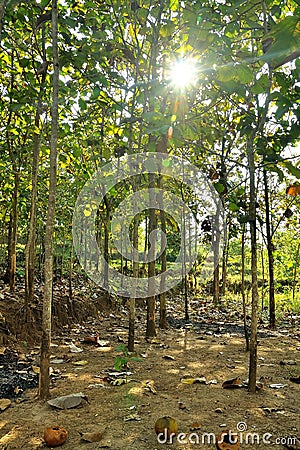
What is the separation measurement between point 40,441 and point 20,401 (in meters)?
0.86

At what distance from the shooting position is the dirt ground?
2645 millimetres

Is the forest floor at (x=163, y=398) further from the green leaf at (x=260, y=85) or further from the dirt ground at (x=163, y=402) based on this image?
the green leaf at (x=260, y=85)

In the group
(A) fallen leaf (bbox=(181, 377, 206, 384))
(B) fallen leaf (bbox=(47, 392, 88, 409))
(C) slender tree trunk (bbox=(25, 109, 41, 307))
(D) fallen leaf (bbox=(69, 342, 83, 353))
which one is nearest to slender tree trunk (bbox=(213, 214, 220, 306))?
(C) slender tree trunk (bbox=(25, 109, 41, 307))

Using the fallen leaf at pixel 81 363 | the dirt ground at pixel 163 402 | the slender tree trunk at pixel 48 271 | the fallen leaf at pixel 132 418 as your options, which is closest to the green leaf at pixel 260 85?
the slender tree trunk at pixel 48 271

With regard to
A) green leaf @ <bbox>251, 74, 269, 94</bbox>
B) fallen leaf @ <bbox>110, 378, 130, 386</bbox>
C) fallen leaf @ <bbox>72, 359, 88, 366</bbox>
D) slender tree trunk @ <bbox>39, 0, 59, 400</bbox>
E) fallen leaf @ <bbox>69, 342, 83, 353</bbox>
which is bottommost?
fallen leaf @ <bbox>69, 342, 83, 353</bbox>

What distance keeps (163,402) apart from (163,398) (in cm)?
12

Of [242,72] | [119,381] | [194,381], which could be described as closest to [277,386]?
[194,381]

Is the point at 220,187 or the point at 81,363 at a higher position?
the point at 220,187

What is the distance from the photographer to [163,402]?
334 centimetres

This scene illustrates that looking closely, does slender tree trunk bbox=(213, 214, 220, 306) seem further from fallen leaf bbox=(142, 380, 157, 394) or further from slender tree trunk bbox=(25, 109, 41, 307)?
fallen leaf bbox=(142, 380, 157, 394)

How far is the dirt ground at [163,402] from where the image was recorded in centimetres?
264

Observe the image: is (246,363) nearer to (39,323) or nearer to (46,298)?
(46,298)

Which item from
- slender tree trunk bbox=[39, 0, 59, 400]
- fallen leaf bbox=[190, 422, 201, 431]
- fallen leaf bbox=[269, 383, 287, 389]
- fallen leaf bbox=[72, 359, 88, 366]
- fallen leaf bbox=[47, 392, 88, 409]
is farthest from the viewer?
fallen leaf bbox=[72, 359, 88, 366]

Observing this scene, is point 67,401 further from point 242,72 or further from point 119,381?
point 242,72
